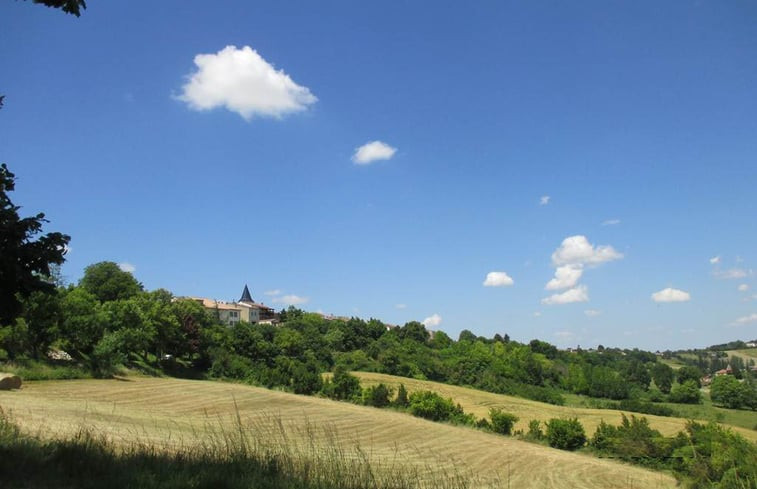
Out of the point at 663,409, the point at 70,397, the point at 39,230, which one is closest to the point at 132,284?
the point at 70,397

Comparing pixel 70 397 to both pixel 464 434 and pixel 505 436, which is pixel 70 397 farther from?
pixel 505 436

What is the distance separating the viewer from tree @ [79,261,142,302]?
8328 centimetres

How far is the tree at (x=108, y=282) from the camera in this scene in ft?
273

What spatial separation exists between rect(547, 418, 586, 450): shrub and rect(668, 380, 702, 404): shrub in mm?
85328

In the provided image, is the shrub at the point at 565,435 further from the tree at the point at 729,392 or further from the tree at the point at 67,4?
the tree at the point at 729,392

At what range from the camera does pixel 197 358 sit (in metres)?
80.0

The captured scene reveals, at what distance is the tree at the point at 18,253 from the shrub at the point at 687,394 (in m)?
151

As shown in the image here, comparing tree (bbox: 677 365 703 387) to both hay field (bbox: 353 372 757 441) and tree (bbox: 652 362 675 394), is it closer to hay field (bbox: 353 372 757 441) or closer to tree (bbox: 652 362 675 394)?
tree (bbox: 652 362 675 394)

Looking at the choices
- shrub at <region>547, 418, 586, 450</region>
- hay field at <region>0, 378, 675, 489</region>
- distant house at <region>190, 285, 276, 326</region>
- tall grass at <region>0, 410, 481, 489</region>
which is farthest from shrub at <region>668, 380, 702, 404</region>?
tall grass at <region>0, 410, 481, 489</region>

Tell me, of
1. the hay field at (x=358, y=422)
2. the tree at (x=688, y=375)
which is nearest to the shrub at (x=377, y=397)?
the hay field at (x=358, y=422)

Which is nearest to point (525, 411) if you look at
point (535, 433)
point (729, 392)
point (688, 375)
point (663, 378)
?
point (535, 433)

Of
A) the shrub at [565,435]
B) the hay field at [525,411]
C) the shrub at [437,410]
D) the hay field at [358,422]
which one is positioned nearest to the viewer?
the hay field at [358,422]

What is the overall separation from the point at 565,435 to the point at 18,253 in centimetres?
6436

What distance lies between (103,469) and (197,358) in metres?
80.3
